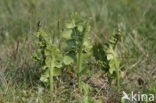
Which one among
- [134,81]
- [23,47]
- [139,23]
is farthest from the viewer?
[139,23]

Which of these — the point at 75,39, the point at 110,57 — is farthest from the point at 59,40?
the point at 110,57

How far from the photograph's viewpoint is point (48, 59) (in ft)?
9.61

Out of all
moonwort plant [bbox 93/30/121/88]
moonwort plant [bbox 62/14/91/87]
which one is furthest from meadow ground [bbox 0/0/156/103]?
moonwort plant [bbox 62/14/91/87]

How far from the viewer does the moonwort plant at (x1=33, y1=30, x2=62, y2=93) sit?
289 cm

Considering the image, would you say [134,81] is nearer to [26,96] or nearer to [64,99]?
[64,99]

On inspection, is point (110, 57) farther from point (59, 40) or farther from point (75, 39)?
point (59, 40)

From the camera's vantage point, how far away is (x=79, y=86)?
2.97 m

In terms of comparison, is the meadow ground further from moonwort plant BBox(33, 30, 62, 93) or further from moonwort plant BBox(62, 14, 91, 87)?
moonwort plant BBox(62, 14, 91, 87)

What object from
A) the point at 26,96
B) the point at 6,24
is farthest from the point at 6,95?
the point at 6,24

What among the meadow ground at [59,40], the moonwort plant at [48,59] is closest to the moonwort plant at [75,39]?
the moonwort plant at [48,59]

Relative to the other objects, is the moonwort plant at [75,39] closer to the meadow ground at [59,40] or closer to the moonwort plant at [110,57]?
the moonwort plant at [110,57]

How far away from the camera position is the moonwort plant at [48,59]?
289 cm

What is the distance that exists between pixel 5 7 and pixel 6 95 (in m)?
2.15

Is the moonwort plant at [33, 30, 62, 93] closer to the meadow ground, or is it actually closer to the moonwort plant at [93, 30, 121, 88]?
the meadow ground
